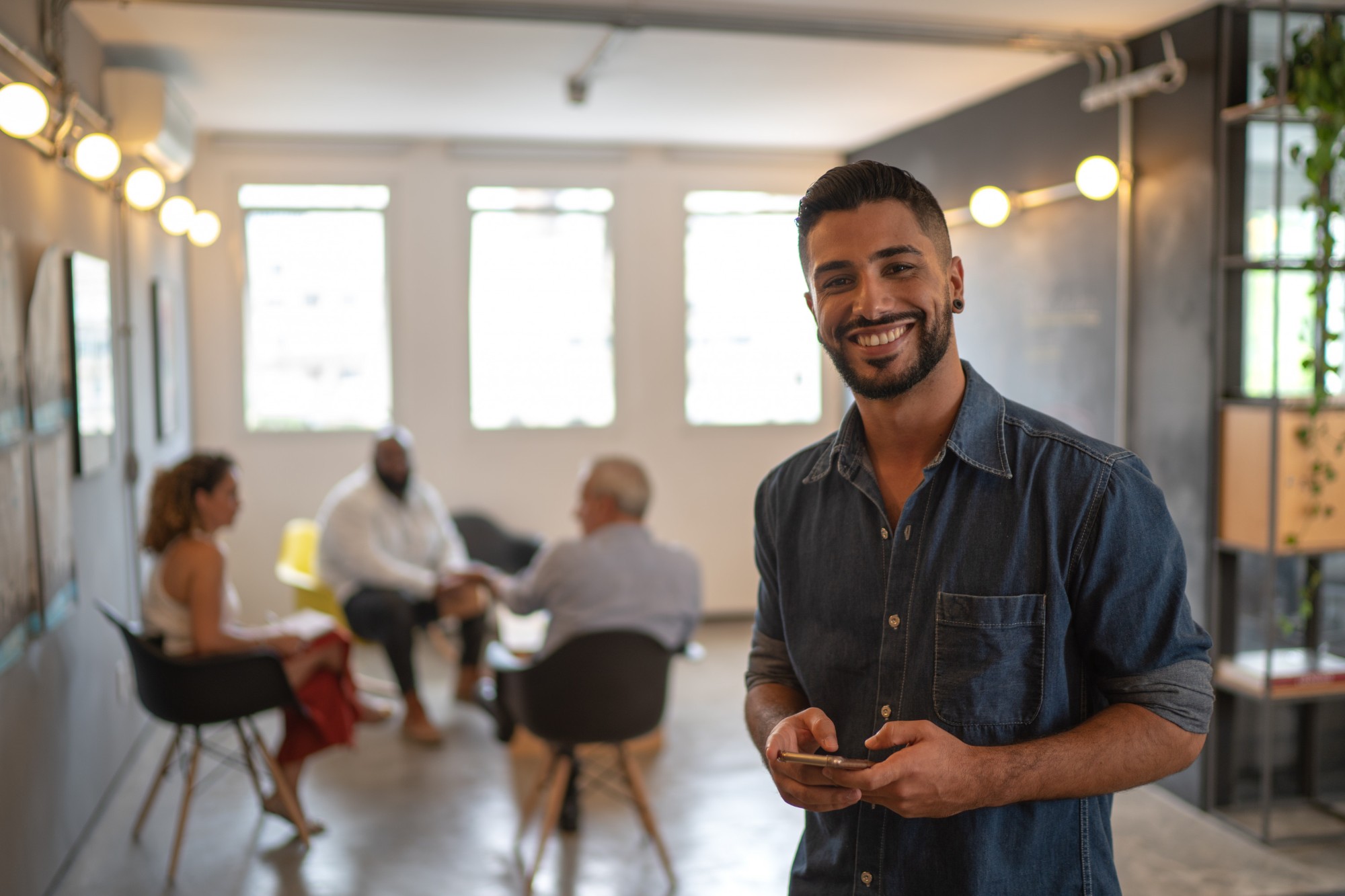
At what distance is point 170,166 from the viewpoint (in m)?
5.53

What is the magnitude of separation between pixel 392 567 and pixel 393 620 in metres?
0.29

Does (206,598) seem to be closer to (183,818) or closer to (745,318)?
(183,818)

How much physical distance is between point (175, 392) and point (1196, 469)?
207 inches

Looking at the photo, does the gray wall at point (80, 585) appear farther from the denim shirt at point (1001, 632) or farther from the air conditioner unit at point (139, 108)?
the denim shirt at point (1001, 632)

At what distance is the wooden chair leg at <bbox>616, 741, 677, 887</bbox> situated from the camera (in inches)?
148

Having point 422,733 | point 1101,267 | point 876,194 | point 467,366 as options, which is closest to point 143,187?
point 422,733

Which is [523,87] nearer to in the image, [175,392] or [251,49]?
[251,49]

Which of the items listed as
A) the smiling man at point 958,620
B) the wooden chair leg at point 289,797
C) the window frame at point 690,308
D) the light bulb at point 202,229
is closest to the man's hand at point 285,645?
the wooden chair leg at point 289,797

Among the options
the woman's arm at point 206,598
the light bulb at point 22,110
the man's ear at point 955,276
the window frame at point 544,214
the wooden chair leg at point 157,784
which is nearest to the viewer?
the man's ear at point 955,276

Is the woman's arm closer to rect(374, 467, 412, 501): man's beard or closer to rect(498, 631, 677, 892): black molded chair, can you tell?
rect(498, 631, 677, 892): black molded chair

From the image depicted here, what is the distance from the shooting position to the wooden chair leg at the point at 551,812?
3695 mm

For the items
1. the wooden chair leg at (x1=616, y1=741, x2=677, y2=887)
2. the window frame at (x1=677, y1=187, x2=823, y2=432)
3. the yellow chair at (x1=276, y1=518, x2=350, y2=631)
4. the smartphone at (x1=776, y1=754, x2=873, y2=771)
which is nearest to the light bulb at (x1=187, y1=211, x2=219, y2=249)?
the yellow chair at (x1=276, y1=518, x2=350, y2=631)

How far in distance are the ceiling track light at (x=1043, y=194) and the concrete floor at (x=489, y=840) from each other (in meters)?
2.44

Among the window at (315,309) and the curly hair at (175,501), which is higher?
the window at (315,309)
